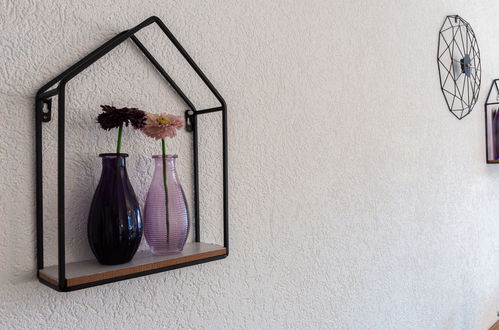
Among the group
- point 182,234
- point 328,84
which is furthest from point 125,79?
point 328,84

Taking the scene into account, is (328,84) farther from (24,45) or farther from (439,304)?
(439,304)

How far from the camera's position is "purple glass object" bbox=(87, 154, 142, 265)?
0.52m

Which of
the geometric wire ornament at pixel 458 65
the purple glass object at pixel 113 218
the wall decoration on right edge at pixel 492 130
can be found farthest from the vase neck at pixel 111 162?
the wall decoration on right edge at pixel 492 130

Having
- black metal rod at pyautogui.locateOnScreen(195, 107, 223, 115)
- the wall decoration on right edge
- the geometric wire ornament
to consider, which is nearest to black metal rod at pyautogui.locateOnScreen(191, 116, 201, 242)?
black metal rod at pyautogui.locateOnScreen(195, 107, 223, 115)

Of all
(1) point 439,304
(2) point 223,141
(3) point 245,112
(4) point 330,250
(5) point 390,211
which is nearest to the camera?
(2) point 223,141

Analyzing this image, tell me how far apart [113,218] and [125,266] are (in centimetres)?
6

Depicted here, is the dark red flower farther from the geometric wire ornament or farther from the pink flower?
the geometric wire ornament

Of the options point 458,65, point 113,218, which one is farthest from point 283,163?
point 458,65

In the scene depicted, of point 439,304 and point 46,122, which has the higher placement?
point 46,122

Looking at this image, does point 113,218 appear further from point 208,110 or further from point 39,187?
point 208,110

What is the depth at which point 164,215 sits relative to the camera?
59 centimetres

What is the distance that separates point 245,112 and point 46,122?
371 millimetres

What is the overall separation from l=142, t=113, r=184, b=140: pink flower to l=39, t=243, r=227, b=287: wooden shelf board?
0.17 meters

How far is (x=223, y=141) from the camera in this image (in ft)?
2.30
